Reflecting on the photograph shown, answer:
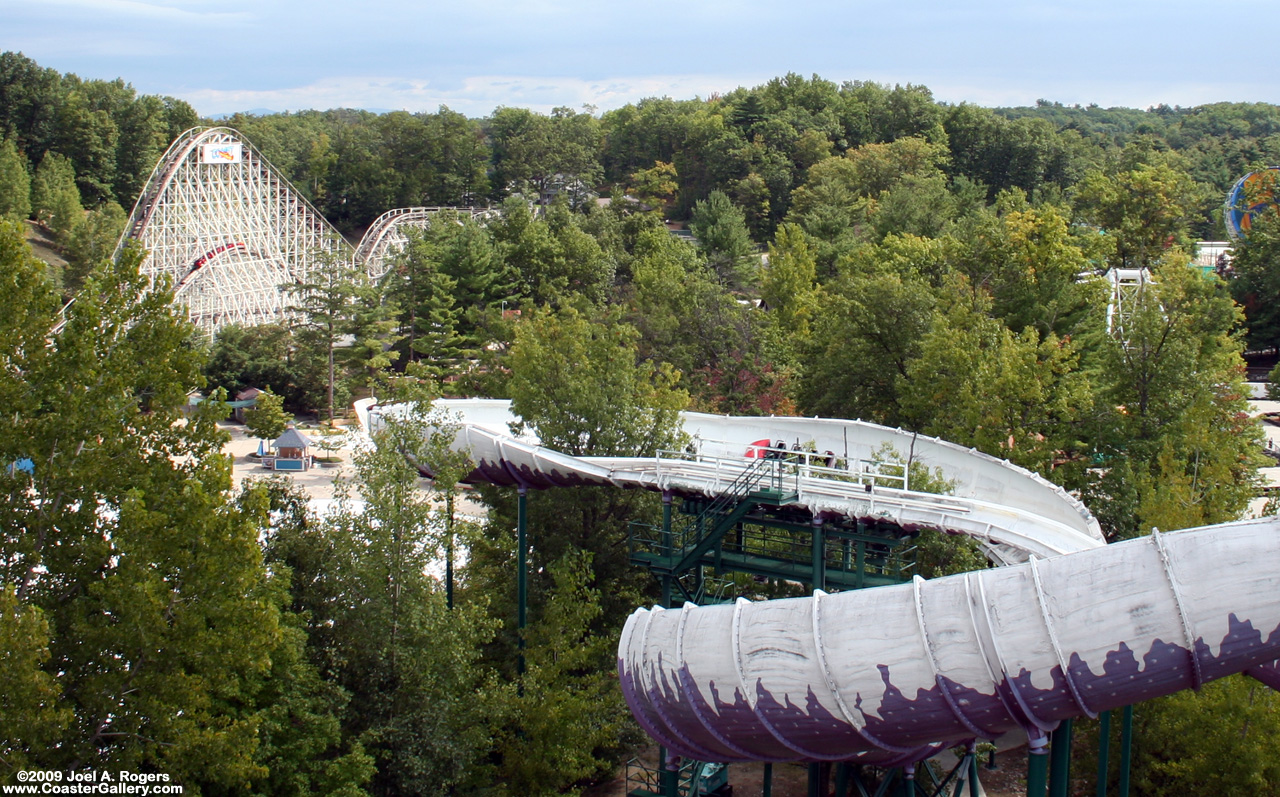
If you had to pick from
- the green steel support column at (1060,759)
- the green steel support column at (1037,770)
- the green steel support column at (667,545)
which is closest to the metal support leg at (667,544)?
the green steel support column at (667,545)

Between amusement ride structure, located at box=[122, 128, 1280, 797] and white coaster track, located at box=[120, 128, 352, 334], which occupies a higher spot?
white coaster track, located at box=[120, 128, 352, 334]

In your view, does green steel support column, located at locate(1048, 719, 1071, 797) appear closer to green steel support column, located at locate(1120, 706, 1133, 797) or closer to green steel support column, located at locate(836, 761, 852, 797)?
green steel support column, located at locate(836, 761, 852, 797)

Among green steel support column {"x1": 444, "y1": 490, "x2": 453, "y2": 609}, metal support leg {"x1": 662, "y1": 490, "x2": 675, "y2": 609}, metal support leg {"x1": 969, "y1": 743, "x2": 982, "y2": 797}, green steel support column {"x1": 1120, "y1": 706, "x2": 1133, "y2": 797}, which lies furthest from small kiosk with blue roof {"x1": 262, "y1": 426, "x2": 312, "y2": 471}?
green steel support column {"x1": 1120, "y1": 706, "x2": 1133, "y2": 797}

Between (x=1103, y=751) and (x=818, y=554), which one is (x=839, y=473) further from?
(x=1103, y=751)

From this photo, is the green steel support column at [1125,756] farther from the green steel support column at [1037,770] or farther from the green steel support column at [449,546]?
the green steel support column at [449,546]

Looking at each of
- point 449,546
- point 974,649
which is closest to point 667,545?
point 449,546

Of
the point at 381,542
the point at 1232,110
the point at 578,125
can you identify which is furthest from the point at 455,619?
the point at 1232,110
